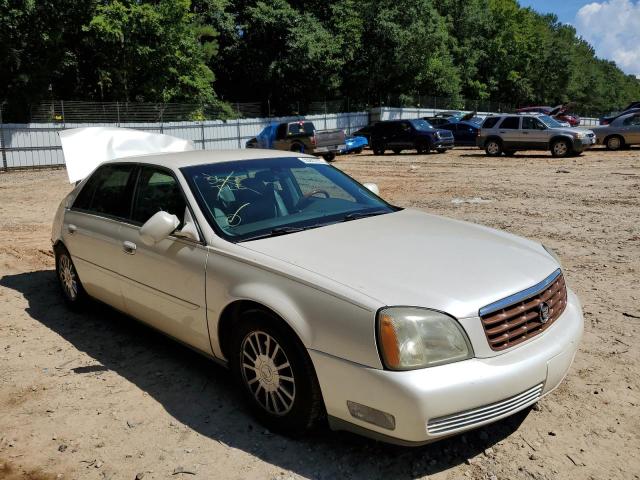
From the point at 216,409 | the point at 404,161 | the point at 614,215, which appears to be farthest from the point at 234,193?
the point at 404,161

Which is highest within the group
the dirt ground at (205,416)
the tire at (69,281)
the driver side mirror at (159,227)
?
the driver side mirror at (159,227)

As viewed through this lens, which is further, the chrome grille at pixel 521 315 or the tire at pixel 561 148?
the tire at pixel 561 148

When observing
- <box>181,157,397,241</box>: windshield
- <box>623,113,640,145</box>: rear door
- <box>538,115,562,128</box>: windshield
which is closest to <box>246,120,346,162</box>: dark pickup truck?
<box>538,115,562,128</box>: windshield

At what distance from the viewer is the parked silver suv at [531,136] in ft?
67.3

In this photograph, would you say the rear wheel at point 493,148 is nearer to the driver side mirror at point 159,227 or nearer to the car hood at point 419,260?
the car hood at point 419,260

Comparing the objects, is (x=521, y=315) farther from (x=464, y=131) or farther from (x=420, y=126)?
(x=464, y=131)

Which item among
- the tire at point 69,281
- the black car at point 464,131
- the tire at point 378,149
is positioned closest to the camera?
the tire at point 69,281

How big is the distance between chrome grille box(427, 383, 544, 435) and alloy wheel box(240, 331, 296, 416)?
0.80 meters

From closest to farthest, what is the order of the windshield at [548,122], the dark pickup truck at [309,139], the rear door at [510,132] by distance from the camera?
the windshield at [548,122]
the rear door at [510,132]
the dark pickup truck at [309,139]

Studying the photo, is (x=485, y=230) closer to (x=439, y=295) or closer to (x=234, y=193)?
(x=439, y=295)

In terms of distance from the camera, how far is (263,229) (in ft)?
12.1

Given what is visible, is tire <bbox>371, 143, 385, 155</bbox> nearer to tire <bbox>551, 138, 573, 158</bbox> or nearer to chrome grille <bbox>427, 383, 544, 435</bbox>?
tire <bbox>551, 138, 573, 158</bbox>

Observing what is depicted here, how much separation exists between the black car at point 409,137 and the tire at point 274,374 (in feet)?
72.0

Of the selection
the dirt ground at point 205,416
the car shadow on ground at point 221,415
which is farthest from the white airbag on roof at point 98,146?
the car shadow on ground at point 221,415
